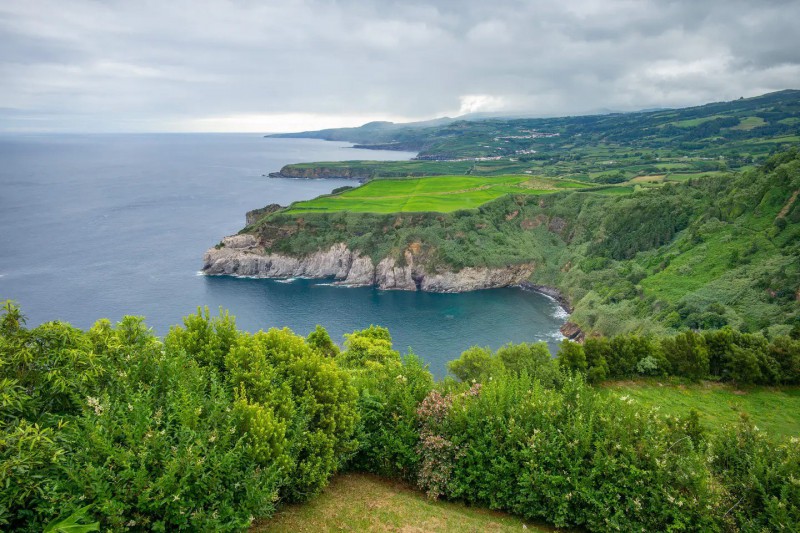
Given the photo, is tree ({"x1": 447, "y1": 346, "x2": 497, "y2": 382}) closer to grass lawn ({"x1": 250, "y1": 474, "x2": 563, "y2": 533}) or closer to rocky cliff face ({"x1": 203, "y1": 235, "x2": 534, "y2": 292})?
grass lawn ({"x1": 250, "y1": 474, "x2": 563, "y2": 533})

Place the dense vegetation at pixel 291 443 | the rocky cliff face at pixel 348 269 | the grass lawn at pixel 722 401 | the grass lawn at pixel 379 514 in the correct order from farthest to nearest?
1. the rocky cliff face at pixel 348 269
2. the grass lawn at pixel 722 401
3. the grass lawn at pixel 379 514
4. the dense vegetation at pixel 291 443

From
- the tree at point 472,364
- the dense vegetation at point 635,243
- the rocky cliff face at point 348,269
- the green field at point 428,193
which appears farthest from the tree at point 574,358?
the green field at point 428,193

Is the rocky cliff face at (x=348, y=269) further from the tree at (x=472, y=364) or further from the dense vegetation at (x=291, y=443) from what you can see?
the dense vegetation at (x=291, y=443)

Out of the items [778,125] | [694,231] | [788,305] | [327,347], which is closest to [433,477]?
[327,347]

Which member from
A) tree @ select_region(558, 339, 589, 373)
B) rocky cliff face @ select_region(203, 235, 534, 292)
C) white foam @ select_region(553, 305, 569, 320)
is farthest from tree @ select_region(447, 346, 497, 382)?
rocky cliff face @ select_region(203, 235, 534, 292)

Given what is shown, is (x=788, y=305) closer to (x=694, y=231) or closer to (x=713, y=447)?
(x=694, y=231)
